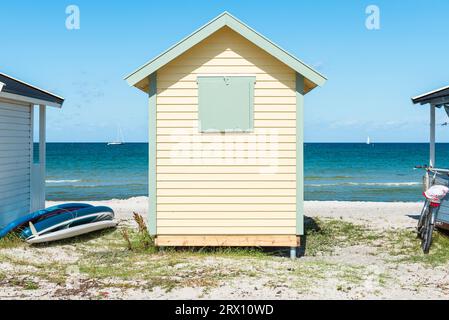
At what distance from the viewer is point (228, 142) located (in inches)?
409

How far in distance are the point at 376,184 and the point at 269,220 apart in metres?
32.6

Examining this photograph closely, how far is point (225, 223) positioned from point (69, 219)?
13.4 feet

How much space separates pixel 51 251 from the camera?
11.0m

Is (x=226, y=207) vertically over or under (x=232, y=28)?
under

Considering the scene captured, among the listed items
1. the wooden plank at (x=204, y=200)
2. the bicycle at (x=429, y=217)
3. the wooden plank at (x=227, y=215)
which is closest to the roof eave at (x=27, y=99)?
the wooden plank at (x=204, y=200)

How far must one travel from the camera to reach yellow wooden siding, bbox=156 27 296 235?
33.9 ft

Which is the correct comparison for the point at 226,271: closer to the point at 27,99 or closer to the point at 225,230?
the point at 225,230

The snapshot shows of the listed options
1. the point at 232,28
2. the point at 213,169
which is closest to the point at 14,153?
the point at 213,169

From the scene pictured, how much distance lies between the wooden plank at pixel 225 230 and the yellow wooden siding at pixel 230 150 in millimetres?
19

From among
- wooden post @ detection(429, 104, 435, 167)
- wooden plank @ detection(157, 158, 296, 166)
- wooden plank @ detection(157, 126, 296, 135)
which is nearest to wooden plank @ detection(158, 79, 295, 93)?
wooden plank @ detection(157, 126, 296, 135)

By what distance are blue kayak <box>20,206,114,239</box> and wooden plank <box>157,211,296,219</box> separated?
2884 millimetres

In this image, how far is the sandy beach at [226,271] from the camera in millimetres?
7672

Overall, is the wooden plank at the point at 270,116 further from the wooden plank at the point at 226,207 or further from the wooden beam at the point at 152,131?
the wooden beam at the point at 152,131

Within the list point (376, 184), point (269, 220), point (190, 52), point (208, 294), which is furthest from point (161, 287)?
point (376, 184)
